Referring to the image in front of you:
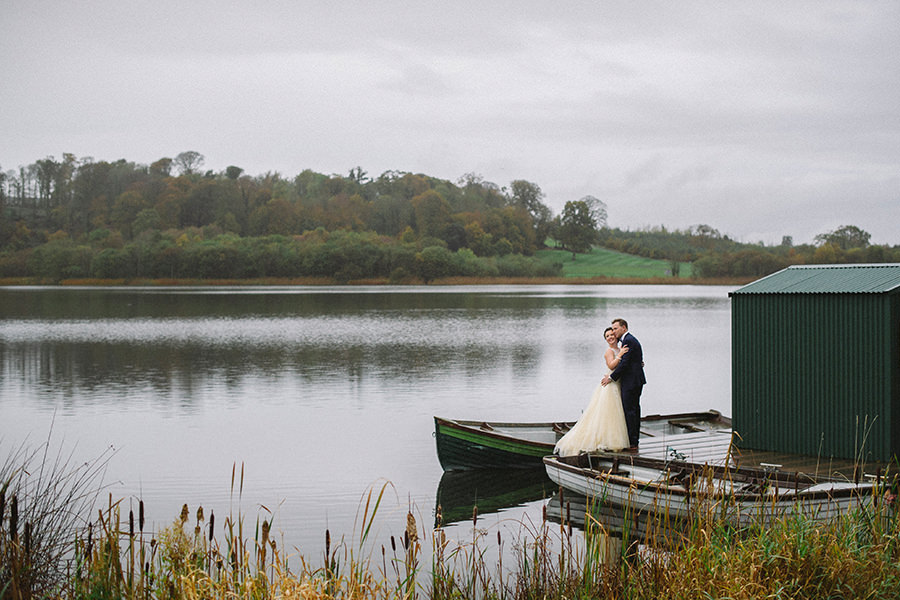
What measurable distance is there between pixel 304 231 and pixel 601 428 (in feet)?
481

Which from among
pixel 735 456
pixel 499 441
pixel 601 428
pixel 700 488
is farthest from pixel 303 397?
pixel 700 488

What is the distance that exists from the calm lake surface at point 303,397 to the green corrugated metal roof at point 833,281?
4458mm

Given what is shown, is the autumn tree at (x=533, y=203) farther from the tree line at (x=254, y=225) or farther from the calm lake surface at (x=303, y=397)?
the calm lake surface at (x=303, y=397)

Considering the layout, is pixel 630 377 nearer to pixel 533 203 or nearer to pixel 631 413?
pixel 631 413

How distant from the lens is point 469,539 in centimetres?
1055

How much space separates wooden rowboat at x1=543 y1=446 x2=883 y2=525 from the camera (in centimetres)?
812

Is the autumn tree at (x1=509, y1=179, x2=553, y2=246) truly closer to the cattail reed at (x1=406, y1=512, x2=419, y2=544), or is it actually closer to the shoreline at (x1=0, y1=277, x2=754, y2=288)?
the shoreline at (x1=0, y1=277, x2=754, y2=288)

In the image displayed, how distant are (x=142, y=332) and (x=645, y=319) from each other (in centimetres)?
2807

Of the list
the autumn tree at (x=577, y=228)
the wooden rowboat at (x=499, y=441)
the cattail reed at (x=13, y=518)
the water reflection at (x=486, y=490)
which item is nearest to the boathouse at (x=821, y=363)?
the wooden rowboat at (x=499, y=441)

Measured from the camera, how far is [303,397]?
872 inches

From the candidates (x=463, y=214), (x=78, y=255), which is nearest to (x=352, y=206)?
(x=463, y=214)

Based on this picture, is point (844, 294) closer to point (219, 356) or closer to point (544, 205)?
point (219, 356)

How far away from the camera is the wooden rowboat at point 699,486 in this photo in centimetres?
812

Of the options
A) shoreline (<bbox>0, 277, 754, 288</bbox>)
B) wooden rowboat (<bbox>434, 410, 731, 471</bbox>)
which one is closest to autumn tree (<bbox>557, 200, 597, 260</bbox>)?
shoreline (<bbox>0, 277, 754, 288</bbox>)
